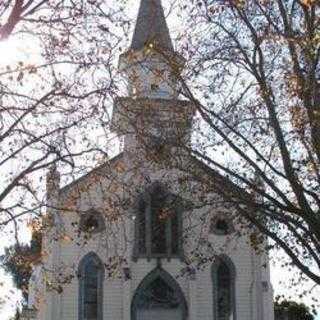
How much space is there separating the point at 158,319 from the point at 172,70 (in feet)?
71.5

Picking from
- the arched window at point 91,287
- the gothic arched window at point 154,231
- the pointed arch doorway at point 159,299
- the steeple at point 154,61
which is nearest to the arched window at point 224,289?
the pointed arch doorway at point 159,299

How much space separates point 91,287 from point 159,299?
312 centimetres

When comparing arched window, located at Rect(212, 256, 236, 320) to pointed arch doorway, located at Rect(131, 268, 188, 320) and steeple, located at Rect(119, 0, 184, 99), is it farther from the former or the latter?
steeple, located at Rect(119, 0, 184, 99)

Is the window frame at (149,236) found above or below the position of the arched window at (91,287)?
above

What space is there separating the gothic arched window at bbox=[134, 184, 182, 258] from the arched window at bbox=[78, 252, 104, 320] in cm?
190

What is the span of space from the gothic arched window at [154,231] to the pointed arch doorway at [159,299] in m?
1.01

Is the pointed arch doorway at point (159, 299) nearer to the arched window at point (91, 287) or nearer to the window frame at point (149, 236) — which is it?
the window frame at point (149, 236)

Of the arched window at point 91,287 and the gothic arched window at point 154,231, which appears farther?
the gothic arched window at point 154,231

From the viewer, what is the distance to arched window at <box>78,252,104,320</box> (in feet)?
127

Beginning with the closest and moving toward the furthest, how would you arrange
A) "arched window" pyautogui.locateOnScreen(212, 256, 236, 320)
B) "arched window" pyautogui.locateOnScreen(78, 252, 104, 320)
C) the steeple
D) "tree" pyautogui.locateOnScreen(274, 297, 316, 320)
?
the steeple < "arched window" pyautogui.locateOnScreen(78, 252, 104, 320) < "arched window" pyautogui.locateOnScreen(212, 256, 236, 320) < "tree" pyautogui.locateOnScreen(274, 297, 316, 320)

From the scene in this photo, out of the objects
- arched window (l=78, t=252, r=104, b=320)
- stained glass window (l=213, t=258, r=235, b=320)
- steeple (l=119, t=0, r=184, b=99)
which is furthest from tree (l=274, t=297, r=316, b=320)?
steeple (l=119, t=0, r=184, b=99)

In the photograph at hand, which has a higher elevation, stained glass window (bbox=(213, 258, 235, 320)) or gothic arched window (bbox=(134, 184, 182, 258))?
gothic arched window (bbox=(134, 184, 182, 258))

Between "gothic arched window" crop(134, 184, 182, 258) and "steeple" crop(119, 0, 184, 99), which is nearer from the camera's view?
"steeple" crop(119, 0, 184, 99)

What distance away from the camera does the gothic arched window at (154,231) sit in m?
39.3
